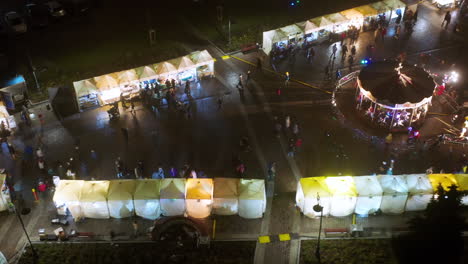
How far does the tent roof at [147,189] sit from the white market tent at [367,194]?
11.8 m

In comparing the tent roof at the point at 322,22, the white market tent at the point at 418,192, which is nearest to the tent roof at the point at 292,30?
the tent roof at the point at 322,22

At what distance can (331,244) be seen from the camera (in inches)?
1078

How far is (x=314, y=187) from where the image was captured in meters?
28.7

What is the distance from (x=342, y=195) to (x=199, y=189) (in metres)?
8.30

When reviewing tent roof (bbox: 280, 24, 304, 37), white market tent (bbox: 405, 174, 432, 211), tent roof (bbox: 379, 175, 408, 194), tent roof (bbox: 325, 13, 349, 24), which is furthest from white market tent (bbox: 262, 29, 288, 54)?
white market tent (bbox: 405, 174, 432, 211)

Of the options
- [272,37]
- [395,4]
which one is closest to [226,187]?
[272,37]

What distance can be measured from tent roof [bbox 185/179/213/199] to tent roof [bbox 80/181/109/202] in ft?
15.9

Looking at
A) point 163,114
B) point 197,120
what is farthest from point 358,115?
point 163,114

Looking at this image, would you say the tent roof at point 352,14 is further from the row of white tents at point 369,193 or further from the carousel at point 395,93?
the row of white tents at point 369,193

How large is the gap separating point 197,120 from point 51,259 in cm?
1465

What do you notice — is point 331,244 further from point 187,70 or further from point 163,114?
point 187,70

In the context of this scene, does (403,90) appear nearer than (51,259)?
No

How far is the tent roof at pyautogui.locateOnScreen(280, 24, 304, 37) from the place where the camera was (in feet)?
141

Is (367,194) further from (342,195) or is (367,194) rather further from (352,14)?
(352,14)
